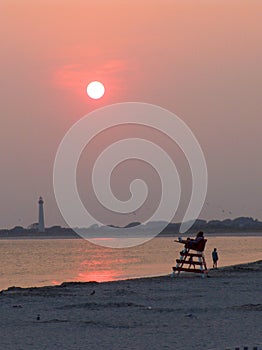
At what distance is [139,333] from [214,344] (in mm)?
2549

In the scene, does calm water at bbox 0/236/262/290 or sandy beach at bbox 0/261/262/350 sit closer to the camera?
sandy beach at bbox 0/261/262/350

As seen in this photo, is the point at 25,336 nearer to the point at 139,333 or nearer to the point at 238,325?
the point at 139,333

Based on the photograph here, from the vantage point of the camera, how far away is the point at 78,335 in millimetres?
20453

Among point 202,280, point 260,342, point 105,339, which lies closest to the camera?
point 260,342

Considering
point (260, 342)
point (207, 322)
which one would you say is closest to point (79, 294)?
point (207, 322)

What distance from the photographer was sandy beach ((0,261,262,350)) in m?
19.2

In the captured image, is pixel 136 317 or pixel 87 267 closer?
pixel 136 317

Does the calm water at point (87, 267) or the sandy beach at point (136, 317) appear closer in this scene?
the sandy beach at point (136, 317)

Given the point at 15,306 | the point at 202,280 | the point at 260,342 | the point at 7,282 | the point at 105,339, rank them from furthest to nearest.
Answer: the point at 7,282, the point at 202,280, the point at 15,306, the point at 105,339, the point at 260,342

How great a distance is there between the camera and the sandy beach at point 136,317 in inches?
758

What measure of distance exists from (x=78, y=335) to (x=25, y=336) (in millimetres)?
1172

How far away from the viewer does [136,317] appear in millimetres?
23734

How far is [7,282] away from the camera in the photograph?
171 feet

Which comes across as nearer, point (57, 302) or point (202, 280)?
point (57, 302)
